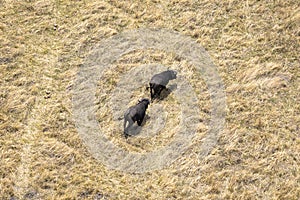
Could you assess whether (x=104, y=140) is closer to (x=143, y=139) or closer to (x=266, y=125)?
(x=143, y=139)

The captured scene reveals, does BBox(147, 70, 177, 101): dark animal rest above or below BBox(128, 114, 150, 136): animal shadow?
above

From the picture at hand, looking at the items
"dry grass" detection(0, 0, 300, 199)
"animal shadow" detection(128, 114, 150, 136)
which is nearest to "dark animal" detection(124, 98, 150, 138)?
"animal shadow" detection(128, 114, 150, 136)

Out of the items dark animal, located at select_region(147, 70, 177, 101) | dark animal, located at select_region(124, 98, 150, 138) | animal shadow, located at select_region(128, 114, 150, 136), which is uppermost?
dark animal, located at select_region(147, 70, 177, 101)

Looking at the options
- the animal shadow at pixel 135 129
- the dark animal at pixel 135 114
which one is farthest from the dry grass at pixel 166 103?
the dark animal at pixel 135 114

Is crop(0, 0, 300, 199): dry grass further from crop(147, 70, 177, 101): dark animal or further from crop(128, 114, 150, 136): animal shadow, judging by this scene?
crop(147, 70, 177, 101): dark animal

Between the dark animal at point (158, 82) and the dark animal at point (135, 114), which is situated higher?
the dark animal at point (158, 82)

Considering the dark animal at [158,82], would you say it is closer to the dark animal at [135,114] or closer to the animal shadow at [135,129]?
the dark animal at [135,114]
